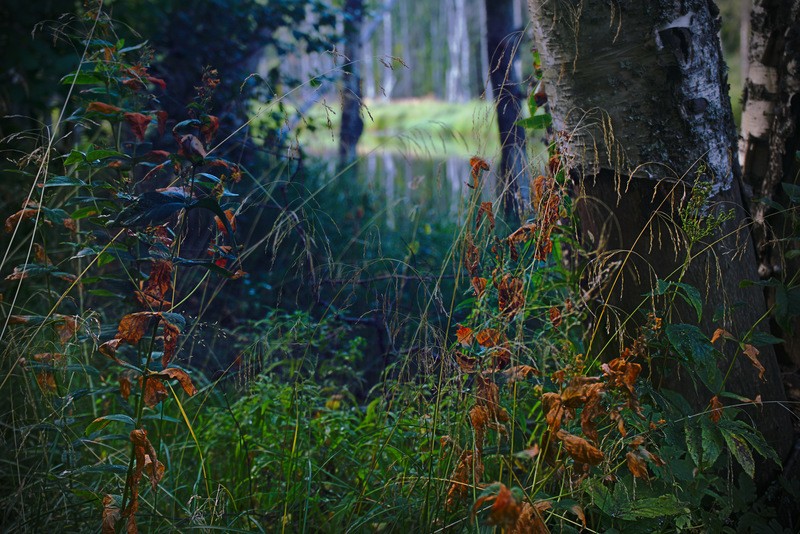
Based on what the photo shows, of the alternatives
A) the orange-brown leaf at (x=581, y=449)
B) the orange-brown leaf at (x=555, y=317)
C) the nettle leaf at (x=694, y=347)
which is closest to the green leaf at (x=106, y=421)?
the orange-brown leaf at (x=581, y=449)

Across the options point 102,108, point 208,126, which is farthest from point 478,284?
point 102,108

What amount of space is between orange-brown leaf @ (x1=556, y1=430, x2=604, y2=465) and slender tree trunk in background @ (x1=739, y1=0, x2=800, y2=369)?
0.98 meters

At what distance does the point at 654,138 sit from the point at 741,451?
760 mm

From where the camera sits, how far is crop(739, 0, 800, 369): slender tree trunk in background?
6.60ft

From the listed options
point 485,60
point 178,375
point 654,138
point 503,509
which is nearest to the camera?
point 503,509

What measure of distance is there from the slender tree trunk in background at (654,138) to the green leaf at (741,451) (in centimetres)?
24

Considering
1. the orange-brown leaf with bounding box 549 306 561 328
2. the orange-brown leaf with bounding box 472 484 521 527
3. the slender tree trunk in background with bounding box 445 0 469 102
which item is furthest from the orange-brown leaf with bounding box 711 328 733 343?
the slender tree trunk in background with bounding box 445 0 469 102

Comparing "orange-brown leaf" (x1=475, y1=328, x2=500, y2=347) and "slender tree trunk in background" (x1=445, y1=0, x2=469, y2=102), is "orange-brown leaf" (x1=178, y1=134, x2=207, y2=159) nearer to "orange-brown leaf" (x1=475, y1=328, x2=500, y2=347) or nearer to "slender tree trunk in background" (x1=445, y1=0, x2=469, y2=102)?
"orange-brown leaf" (x1=475, y1=328, x2=500, y2=347)

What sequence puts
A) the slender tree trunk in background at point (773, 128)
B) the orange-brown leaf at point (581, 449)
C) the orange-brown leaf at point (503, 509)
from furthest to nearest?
1. the slender tree trunk in background at point (773, 128)
2. the orange-brown leaf at point (581, 449)
3. the orange-brown leaf at point (503, 509)

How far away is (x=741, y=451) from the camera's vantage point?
62.9 inches

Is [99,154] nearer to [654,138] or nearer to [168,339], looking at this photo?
[168,339]

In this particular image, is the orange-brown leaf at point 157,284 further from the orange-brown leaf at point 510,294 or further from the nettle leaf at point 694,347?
the nettle leaf at point 694,347

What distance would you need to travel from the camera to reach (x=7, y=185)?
3.60m

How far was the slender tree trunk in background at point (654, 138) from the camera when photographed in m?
1.77
